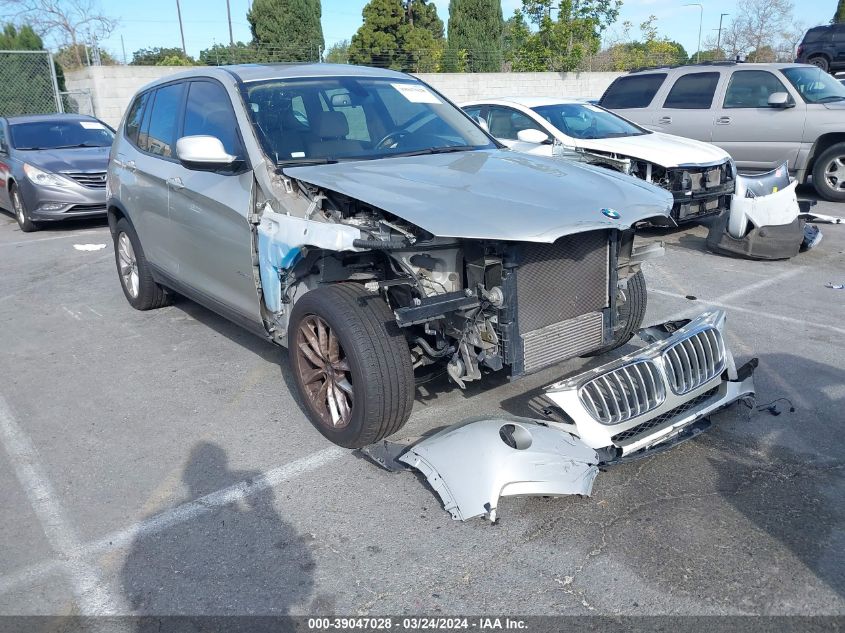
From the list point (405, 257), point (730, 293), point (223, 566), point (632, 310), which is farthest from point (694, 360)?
point (730, 293)

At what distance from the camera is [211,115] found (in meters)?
4.64

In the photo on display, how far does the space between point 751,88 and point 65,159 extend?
33.0 feet

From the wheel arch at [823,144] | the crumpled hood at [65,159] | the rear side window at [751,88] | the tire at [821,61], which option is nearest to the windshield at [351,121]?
the crumpled hood at [65,159]

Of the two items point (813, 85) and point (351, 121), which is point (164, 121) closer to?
point (351, 121)

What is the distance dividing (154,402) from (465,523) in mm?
2365

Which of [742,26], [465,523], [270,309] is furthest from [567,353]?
[742,26]

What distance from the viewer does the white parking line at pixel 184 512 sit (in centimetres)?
296

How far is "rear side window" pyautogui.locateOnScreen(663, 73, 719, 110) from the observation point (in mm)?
10805

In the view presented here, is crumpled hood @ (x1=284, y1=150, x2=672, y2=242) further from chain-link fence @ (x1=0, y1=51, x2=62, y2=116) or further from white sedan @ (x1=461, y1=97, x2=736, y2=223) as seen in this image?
chain-link fence @ (x1=0, y1=51, x2=62, y2=116)

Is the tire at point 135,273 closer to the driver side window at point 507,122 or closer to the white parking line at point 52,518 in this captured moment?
the white parking line at point 52,518

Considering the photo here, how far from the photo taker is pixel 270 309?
13.6 feet

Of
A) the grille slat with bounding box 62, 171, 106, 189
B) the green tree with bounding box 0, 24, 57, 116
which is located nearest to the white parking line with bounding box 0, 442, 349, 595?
the grille slat with bounding box 62, 171, 106, 189

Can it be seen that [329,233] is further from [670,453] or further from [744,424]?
[744,424]

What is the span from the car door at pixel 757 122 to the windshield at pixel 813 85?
19cm
